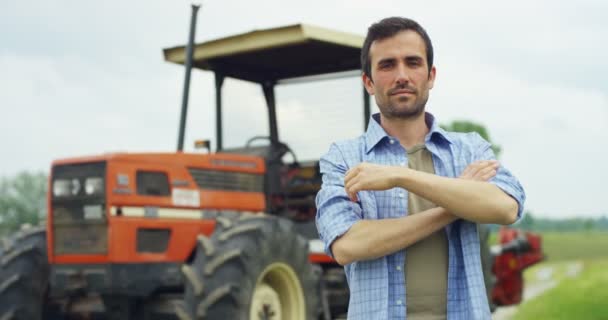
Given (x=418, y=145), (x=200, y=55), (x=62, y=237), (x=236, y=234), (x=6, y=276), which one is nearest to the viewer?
(x=418, y=145)

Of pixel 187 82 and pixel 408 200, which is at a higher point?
pixel 187 82

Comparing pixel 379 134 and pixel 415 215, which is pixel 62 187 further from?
pixel 415 215

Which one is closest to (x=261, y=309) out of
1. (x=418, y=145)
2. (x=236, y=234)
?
(x=236, y=234)

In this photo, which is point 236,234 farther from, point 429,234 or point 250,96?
point 429,234

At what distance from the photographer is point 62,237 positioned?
6723 millimetres

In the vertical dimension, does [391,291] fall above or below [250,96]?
below

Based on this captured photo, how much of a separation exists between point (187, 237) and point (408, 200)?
4.66 m

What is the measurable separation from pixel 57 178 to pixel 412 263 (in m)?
5.02

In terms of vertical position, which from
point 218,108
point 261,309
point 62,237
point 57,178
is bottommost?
point 261,309

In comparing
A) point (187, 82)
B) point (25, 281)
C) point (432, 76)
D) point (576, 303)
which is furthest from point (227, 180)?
point (432, 76)

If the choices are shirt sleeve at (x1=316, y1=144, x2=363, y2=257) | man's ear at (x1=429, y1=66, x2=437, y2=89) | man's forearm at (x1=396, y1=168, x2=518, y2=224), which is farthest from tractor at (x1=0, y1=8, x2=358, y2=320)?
man's forearm at (x1=396, y1=168, x2=518, y2=224)

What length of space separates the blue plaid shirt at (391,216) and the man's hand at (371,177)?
127mm

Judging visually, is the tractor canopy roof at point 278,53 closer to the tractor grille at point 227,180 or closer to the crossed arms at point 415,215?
the tractor grille at point 227,180

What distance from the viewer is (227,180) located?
7309 millimetres
